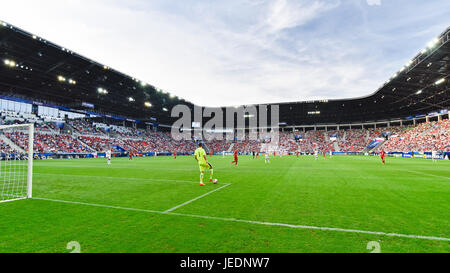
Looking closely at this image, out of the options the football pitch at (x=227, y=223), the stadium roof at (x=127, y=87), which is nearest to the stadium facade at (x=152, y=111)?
the stadium roof at (x=127, y=87)

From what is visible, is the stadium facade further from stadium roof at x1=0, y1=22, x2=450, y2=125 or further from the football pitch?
the football pitch

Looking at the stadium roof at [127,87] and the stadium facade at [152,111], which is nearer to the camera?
the stadium roof at [127,87]

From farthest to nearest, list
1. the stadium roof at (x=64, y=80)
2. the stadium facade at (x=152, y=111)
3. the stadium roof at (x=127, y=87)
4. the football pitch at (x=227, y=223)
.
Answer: the stadium facade at (x=152, y=111), the stadium roof at (x=127, y=87), the stadium roof at (x=64, y=80), the football pitch at (x=227, y=223)

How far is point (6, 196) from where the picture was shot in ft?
25.4

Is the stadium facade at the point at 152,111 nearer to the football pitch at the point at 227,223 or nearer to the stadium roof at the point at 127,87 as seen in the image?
the stadium roof at the point at 127,87

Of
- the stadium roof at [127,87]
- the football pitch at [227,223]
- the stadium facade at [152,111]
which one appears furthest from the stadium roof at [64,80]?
the football pitch at [227,223]

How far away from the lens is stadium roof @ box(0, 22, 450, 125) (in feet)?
95.1

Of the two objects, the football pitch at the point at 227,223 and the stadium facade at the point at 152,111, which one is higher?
the stadium facade at the point at 152,111

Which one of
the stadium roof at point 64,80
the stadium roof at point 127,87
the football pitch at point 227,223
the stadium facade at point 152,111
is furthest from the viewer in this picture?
the stadium facade at point 152,111

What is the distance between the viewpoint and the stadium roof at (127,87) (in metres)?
29.0

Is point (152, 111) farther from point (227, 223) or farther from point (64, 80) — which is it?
point (227, 223)
